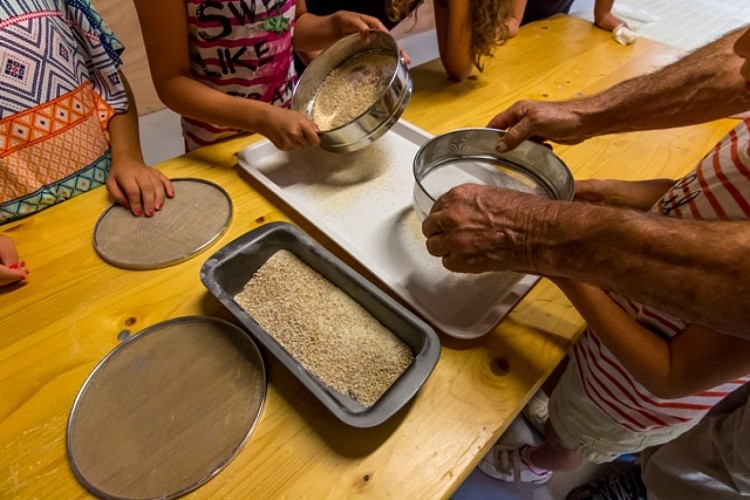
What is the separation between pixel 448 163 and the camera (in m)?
0.73

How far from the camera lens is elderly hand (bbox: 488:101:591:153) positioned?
669mm

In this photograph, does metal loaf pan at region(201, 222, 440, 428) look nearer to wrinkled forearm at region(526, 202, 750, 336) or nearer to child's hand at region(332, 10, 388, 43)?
wrinkled forearm at region(526, 202, 750, 336)

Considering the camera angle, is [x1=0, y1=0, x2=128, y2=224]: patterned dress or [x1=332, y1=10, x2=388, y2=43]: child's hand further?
[x1=332, y1=10, x2=388, y2=43]: child's hand

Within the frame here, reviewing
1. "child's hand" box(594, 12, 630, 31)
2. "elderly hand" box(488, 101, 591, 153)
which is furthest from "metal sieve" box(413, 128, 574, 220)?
"child's hand" box(594, 12, 630, 31)

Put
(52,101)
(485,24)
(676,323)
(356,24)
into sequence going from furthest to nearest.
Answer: (485,24) → (356,24) → (52,101) → (676,323)

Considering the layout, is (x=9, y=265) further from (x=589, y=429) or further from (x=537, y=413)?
(x=537, y=413)

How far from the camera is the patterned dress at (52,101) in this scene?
2.26 ft

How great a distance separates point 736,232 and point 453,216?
0.25 metres

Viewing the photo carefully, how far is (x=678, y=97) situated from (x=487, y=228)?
15.7 inches

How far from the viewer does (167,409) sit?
0.45 m

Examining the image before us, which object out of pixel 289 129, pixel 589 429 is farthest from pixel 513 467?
pixel 289 129

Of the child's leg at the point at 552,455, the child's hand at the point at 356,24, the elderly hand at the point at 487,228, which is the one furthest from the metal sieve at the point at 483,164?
the child's leg at the point at 552,455

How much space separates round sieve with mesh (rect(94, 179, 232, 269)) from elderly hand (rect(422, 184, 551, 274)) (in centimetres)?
34

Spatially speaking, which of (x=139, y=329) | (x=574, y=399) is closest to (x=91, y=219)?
(x=139, y=329)
